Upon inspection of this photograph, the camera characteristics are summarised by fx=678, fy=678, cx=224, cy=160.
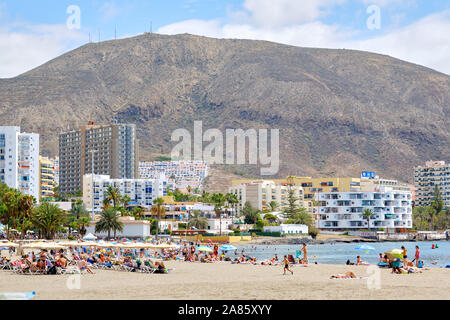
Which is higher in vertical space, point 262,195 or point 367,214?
point 262,195

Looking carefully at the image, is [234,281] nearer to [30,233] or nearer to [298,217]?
Answer: [30,233]

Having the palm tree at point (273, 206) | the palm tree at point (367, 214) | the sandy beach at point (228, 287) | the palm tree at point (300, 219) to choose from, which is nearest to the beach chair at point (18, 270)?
the sandy beach at point (228, 287)

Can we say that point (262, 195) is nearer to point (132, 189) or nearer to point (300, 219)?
point (300, 219)

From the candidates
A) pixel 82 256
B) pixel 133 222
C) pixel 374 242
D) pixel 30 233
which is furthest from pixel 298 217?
pixel 82 256

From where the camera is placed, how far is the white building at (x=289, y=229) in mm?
140375

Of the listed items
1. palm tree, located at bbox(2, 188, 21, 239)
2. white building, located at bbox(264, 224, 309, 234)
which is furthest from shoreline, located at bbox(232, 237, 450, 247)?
palm tree, located at bbox(2, 188, 21, 239)

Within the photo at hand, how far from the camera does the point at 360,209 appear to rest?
14925 cm

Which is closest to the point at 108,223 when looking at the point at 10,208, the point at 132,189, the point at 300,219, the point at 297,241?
the point at 10,208

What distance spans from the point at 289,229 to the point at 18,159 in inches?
2514

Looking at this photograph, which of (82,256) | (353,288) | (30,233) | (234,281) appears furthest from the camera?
(30,233)
